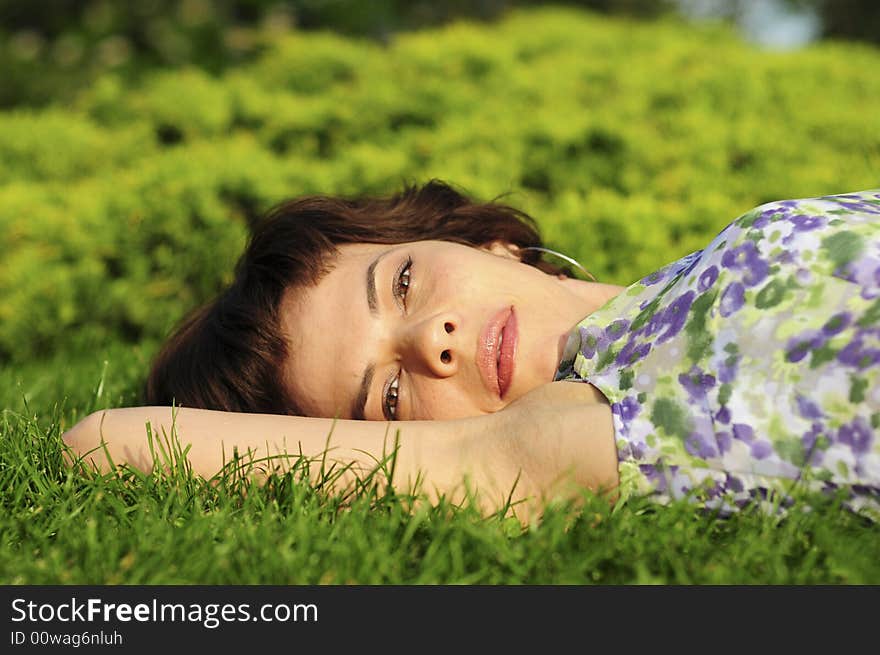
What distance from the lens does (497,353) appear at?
2510 millimetres

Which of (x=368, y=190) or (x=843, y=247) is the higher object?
(x=843, y=247)

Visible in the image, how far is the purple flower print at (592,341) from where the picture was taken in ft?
7.91

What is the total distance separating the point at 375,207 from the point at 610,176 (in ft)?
8.03

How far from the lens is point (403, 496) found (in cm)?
208

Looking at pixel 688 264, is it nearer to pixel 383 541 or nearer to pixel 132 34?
pixel 383 541

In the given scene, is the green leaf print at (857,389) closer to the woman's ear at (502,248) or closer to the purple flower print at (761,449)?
the purple flower print at (761,449)

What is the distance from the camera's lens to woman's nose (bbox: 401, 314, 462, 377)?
8.02 ft

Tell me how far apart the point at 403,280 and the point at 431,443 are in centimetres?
59

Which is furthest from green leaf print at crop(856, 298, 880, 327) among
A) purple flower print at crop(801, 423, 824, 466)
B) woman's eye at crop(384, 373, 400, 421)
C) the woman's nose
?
woman's eye at crop(384, 373, 400, 421)

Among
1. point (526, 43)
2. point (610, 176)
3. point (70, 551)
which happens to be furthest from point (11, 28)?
point (70, 551)

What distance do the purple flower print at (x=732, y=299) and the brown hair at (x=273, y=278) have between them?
1.16 metres

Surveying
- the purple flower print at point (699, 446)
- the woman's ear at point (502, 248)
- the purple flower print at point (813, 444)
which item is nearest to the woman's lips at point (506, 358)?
the purple flower print at point (699, 446)

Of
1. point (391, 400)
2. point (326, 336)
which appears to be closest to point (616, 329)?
point (391, 400)
